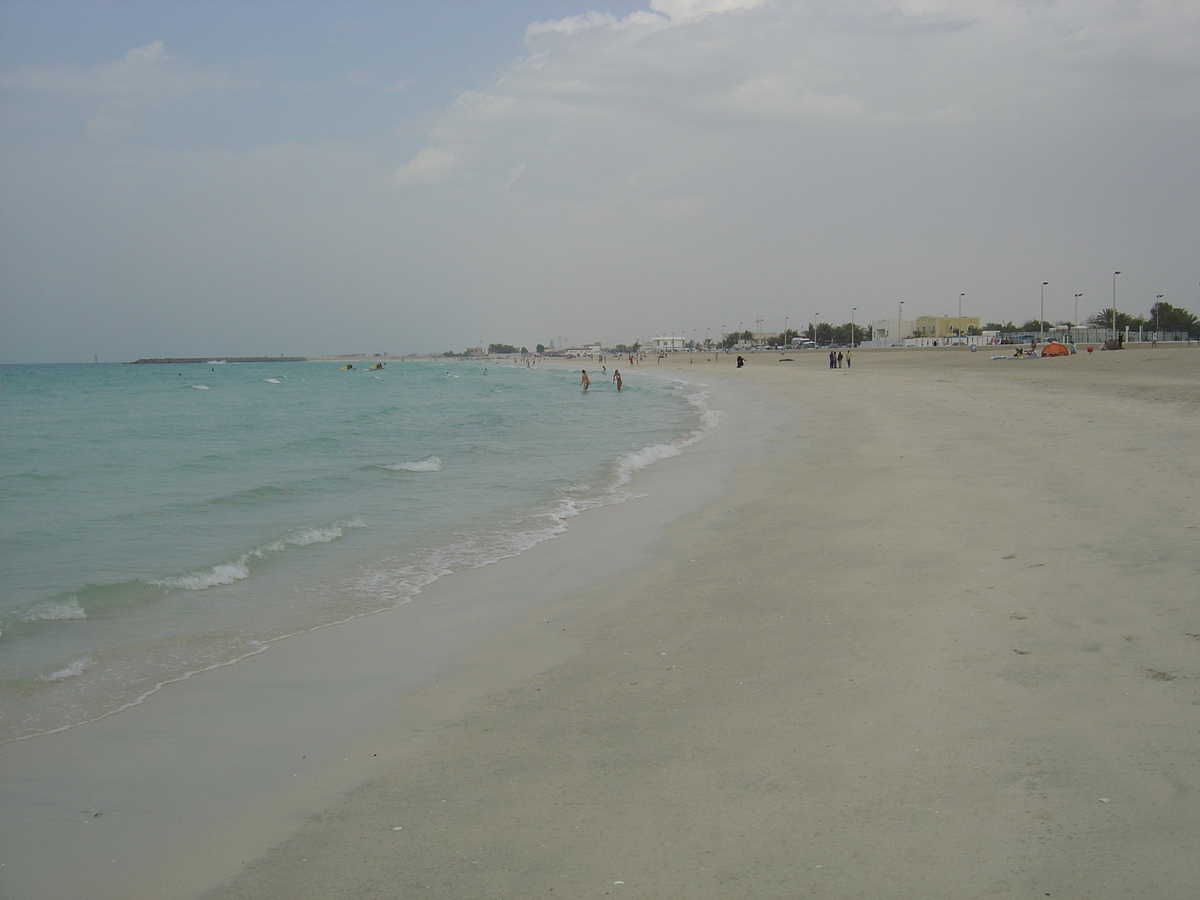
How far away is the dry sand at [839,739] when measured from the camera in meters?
2.94

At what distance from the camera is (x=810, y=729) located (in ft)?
13.0

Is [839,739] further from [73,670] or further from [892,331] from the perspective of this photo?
[892,331]

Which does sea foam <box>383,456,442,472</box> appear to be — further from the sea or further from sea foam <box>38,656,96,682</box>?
sea foam <box>38,656,96,682</box>

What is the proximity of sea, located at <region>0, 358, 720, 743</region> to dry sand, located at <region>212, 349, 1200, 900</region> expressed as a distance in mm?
2348

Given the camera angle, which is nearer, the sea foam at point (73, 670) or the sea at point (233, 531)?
the sea foam at point (73, 670)

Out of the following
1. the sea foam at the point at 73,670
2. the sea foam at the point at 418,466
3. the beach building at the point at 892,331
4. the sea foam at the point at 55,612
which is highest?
the beach building at the point at 892,331

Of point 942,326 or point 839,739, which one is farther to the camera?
point 942,326

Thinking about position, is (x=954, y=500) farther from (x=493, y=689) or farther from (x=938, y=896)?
(x=938, y=896)

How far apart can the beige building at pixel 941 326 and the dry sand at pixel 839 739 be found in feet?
432

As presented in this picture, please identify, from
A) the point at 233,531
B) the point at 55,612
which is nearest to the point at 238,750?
the point at 55,612

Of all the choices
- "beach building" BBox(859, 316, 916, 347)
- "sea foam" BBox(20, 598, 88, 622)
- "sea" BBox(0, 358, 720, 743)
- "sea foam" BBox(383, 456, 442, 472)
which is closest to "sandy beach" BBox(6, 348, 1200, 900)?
"sea" BBox(0, 358, 720, 743)

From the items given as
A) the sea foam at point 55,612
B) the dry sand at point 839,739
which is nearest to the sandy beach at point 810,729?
the dry sand at point 839,739

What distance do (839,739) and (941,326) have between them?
139 metres

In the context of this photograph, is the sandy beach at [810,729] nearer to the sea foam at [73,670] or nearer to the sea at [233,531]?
the sea at [233,531]
